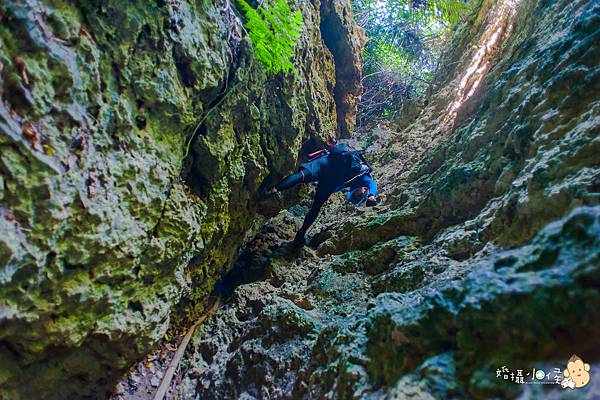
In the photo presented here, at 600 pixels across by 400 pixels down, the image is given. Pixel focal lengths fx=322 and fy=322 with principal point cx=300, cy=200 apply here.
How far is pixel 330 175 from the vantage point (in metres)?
4.83

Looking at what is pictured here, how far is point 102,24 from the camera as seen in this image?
2.15 m

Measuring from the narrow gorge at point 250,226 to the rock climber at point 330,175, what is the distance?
1.24ft

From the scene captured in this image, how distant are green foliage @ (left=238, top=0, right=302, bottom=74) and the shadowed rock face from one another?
14 centimetres

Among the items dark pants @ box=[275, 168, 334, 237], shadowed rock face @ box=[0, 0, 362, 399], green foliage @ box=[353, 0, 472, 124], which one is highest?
green foliage @ box=[353, 0, 472, 124]

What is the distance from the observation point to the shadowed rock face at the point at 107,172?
1.74m

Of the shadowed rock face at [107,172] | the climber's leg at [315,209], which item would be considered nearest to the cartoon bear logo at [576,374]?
the shadowed rock face at [107,172]

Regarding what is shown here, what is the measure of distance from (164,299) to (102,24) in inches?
89.5

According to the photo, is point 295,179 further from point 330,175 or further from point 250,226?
point 250,226

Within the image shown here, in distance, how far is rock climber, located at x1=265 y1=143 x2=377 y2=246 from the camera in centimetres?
464

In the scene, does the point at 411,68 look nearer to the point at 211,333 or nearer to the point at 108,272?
the point at 211,333

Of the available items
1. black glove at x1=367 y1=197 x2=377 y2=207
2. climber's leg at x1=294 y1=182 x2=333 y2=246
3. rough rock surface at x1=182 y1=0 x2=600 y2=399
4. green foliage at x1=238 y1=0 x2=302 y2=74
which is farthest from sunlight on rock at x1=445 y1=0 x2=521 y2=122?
green foliage at x1=238 y1=0 x2=302 y2=74

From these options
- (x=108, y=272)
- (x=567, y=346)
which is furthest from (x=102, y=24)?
(x=567, y=346)

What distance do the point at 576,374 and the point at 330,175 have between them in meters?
3.84

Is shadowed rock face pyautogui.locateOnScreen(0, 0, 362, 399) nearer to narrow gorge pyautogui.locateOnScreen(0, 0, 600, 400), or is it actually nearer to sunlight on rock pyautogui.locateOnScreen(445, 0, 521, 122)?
narrow gorge pyautogui.locateOnScreen(0, 0, 600, 400)
